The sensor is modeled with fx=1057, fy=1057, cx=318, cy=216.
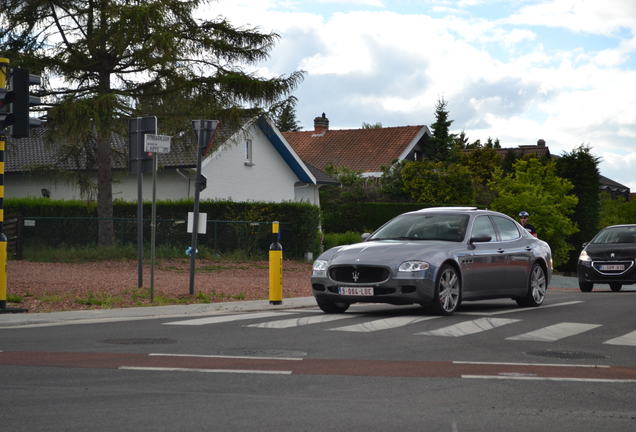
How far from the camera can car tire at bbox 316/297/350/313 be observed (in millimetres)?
14956

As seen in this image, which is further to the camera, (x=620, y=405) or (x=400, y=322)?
(x=400, y=322)

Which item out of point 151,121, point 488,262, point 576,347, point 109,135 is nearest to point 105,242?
point 109,135

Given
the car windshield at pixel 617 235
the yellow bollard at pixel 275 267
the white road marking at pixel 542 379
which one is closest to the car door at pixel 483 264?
the yellow bollard at pixel 275 267

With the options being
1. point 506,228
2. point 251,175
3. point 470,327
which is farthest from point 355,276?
point 251,175

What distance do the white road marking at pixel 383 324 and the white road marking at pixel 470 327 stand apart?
0.64 meters

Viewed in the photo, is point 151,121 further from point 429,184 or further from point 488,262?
point 429,184

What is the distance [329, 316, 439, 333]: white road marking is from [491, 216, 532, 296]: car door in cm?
238

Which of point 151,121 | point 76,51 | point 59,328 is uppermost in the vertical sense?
point 76,51

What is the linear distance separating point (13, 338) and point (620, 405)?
690cm

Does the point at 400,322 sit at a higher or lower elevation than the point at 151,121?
lower

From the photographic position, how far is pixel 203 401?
725 centimetres

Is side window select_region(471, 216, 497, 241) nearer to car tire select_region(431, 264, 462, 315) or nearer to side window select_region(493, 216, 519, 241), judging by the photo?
side window select_region(493, 216, 519, 241)

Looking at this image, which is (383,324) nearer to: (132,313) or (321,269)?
(321,269)

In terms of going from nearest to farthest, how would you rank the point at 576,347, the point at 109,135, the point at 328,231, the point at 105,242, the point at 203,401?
the point at 203,401 < the point at 576,347 < the point at 109,135 < the point at 105,242 < the point at 328,231
